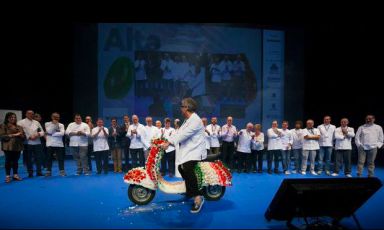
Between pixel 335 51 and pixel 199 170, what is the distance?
32.8 feet

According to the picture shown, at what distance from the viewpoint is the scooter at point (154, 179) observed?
506cm

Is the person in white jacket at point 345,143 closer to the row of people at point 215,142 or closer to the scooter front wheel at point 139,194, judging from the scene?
the row of people at point 215,142

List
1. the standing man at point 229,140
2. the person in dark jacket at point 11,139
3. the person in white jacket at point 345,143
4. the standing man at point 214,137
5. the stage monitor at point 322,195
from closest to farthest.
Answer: the stage monitor at point 322,195
the person in dark jacket at point 11,139
the person in white jacket at point 345,143
the standing man at point 229,140
the standing man at point 214,137

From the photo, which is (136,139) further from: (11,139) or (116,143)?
(11,139)

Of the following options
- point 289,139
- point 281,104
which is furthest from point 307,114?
point 289,139

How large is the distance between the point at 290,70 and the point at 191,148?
9.38 meters

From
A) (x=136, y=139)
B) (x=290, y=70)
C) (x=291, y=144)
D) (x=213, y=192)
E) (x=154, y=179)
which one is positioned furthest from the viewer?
(x=290, y=70)

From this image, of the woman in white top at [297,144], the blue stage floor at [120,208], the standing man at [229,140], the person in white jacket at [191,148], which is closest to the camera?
the blue stage floor at [120,208]

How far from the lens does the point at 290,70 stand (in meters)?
12.7

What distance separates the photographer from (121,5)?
6926 mm

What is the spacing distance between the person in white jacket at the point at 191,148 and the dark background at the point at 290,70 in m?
6.69

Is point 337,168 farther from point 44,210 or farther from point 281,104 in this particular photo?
point 44,210

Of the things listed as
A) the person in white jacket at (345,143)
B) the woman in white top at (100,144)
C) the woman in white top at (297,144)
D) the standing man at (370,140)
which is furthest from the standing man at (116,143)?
the standing man at (370,140)

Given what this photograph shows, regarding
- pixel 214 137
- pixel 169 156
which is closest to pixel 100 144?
pixel 169 156
